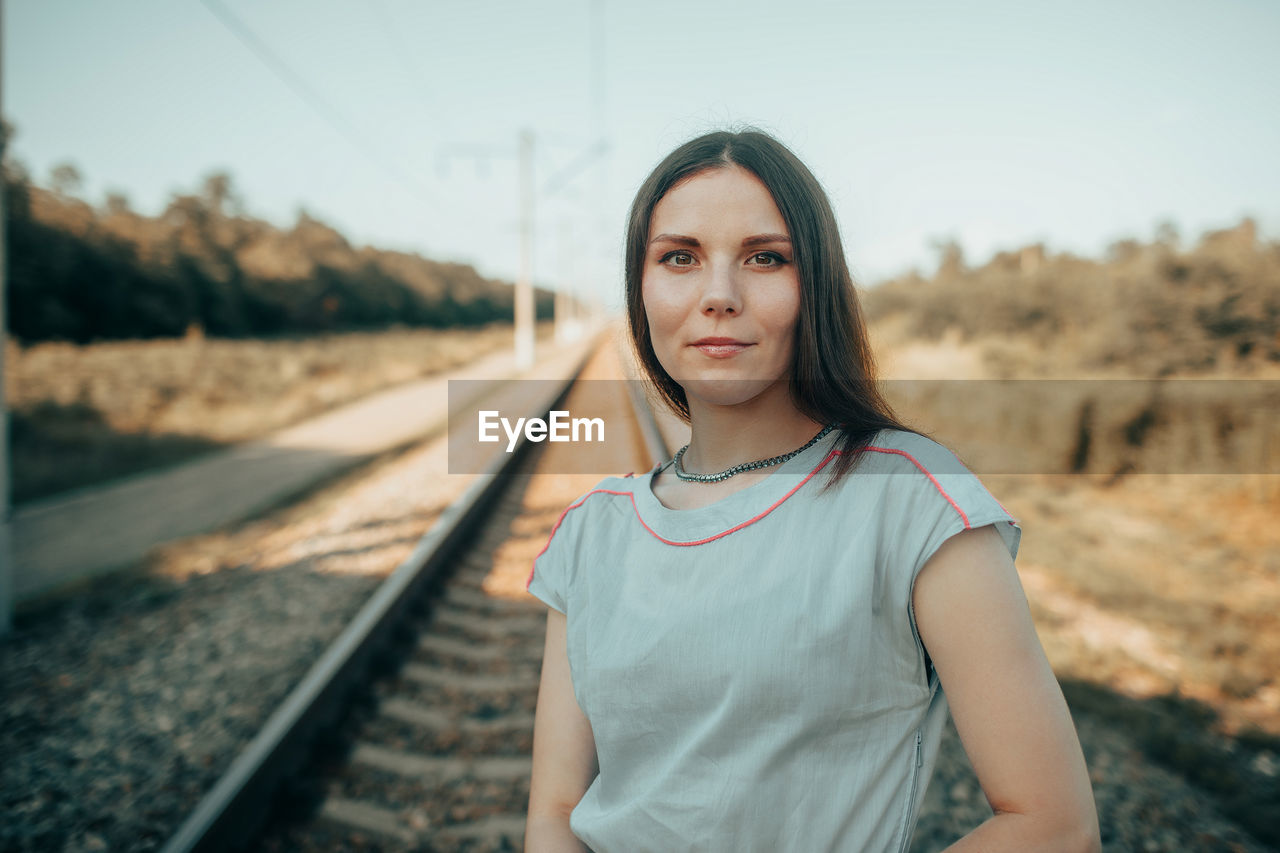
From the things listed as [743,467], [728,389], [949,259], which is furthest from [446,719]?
[949,259]

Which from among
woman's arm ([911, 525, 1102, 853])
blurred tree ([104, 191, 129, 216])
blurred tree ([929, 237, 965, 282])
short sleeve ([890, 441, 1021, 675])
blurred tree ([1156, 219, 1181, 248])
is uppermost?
blurred tree ([104, 191, 129, 216])

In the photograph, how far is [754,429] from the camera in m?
1.35

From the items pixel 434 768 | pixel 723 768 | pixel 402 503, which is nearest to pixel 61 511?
pixel 402 503

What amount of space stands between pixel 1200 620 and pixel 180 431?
50.8 feet

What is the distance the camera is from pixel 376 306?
52.5 meters

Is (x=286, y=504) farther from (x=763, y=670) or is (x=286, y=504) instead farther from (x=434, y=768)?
(x=763, y=670)

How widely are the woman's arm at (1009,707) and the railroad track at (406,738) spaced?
238 cm

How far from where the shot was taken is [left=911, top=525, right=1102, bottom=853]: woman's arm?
0.97m

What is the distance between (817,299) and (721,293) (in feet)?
0.55

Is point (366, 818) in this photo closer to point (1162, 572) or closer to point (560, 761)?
point (560, 761)

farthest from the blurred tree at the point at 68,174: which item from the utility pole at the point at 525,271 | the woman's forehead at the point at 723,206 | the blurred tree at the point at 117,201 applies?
the woman's forehead at the point at 723,206

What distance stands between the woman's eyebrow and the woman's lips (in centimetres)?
18

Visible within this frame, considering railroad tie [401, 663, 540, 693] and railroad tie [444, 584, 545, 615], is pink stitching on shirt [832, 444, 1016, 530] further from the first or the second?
railroad tie [444, 584, 545, 615]

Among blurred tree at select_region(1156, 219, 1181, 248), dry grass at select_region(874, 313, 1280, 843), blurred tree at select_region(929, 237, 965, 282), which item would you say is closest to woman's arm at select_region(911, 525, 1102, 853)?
dry grass at select_region(874, 313, 1280, 843)
